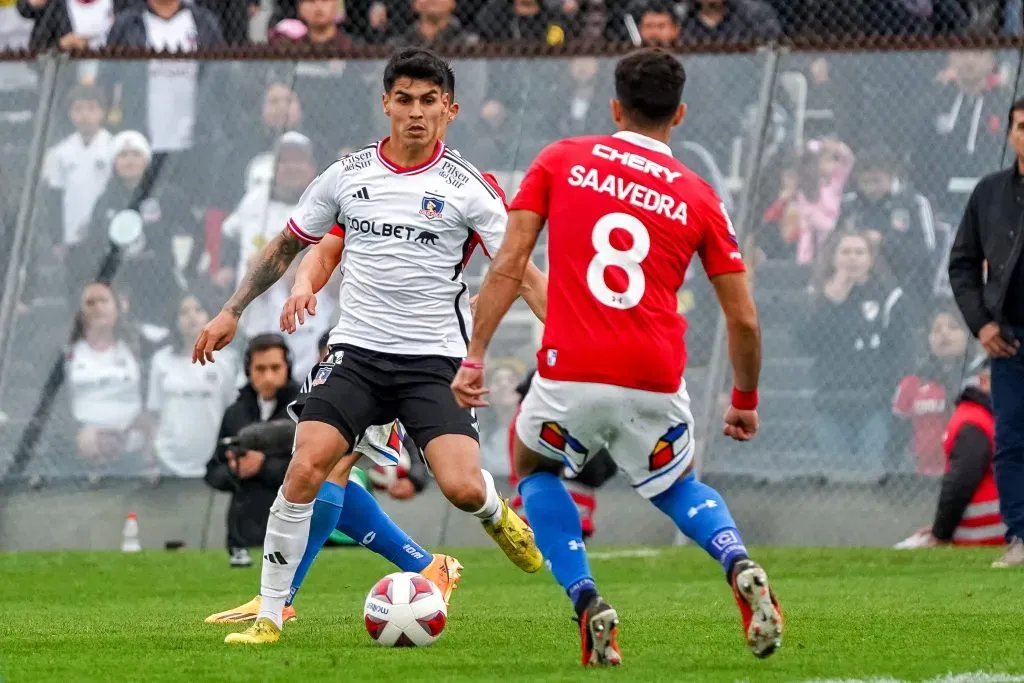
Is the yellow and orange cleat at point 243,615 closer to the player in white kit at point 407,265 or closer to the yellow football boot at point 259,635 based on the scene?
the yellow football boot at point 259,635

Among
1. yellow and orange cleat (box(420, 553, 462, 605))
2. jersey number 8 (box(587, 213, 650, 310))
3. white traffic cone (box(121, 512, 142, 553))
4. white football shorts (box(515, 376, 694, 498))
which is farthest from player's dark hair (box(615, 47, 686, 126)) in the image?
white traffic cone (box(121, 512, 142, 553))

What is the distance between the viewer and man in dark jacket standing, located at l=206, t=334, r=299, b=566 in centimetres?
1210

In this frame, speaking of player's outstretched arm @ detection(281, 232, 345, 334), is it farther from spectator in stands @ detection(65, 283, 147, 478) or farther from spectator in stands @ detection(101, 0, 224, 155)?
spectator in stands @ detection(101, 0, 224, 155)

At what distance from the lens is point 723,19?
13859 millimetres

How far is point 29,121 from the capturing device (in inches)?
555

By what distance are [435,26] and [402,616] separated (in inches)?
316

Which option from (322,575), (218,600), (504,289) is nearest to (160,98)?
(322,575)

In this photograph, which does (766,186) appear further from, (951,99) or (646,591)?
(646,591)

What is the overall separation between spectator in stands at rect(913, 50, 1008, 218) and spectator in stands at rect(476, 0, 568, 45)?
294 cm

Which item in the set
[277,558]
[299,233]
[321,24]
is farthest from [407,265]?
[321,24]

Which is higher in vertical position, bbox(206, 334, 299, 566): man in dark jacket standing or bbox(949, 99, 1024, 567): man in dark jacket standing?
bbox(949, 99, 1024, 567): man in dark jacket standing

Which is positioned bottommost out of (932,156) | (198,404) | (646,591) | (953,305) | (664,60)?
(198,404)

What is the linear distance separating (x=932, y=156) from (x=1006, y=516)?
11.2ft

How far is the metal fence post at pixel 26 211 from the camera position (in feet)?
45.0
